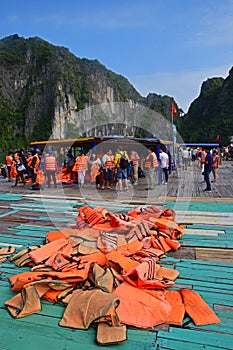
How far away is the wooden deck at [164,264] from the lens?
2527 millimetres

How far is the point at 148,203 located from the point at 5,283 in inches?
212

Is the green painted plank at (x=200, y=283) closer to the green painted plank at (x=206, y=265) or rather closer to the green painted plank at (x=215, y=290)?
the green painted plank at (x=215, y=290)

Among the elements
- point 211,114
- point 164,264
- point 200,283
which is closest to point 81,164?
point 164,264

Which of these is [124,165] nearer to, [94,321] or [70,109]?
[94,321]

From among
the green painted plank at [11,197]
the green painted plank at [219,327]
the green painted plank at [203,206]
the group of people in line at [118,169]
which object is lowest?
the green painted plank at [219,327]

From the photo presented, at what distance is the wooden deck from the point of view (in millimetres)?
2527

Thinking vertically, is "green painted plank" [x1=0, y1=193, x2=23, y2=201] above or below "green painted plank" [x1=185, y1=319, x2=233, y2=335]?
above

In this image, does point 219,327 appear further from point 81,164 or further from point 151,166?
point 81,164

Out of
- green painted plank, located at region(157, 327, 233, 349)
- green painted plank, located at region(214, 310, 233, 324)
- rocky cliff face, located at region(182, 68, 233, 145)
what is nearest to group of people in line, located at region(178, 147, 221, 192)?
green painted plank, located at region(214, 310, 233, 324)

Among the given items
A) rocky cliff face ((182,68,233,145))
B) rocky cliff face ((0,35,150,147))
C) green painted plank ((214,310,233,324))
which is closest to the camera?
green painted plank ((214,310,233,324))

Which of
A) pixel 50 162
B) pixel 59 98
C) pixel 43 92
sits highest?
pixel 43 92

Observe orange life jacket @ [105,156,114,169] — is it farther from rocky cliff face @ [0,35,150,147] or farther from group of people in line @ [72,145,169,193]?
rocky cliff face @ [0,35,150,147]

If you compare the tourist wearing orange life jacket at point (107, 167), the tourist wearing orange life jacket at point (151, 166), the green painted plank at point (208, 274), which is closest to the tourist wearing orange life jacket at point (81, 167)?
the tourist wearing orange life jacket at point (107, 167)

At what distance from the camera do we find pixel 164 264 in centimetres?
405
